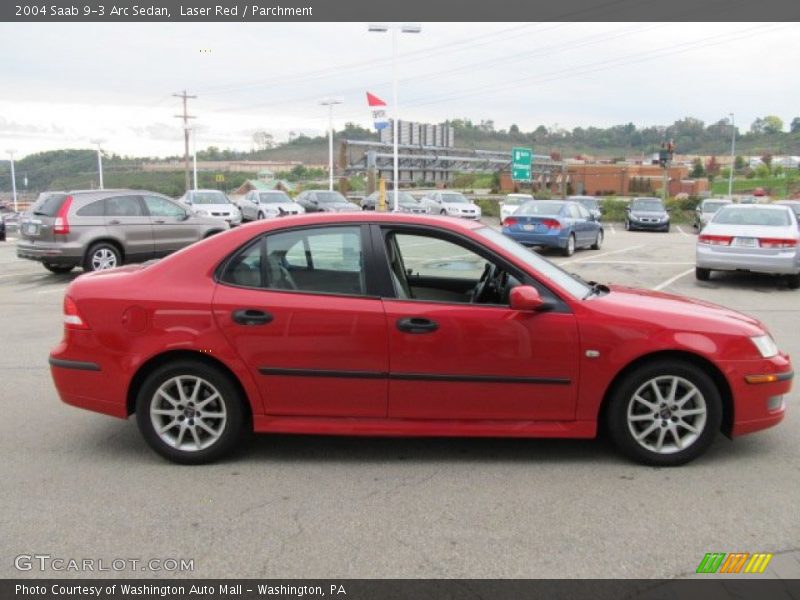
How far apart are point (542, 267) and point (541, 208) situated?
1454cm

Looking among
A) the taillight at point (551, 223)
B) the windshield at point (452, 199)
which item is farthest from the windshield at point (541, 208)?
the windshield at point (452, 199)

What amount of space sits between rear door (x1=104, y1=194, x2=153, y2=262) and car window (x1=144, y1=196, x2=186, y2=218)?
167 mm

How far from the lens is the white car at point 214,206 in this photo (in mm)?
27156

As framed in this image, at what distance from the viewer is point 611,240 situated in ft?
84.9

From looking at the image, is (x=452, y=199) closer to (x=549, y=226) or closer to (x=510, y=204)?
(x=510, y=204)

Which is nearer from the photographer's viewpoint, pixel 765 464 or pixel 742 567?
pixel 742 567

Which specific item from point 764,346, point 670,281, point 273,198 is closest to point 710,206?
point 273,198

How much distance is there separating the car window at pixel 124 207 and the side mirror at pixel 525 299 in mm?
11230

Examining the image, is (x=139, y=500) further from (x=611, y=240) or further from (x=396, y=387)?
(x=611, y=240)

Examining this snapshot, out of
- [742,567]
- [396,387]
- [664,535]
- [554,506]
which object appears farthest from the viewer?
[396,387]

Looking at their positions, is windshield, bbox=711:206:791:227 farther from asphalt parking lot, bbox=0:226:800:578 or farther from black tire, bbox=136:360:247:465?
black tire, bbox=136:360:247:465

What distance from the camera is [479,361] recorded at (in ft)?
14.0
